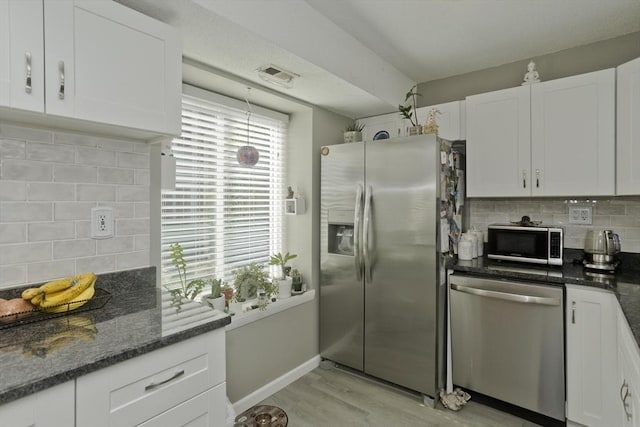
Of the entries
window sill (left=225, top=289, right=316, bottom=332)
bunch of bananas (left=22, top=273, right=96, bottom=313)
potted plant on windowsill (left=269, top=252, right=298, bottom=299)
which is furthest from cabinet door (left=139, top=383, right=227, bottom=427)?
potted plant on windowsill (left=269, top=252, right=298, bottom=299)

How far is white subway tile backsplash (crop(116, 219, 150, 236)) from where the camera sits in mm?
1566

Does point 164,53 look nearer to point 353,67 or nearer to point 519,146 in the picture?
point 353,67

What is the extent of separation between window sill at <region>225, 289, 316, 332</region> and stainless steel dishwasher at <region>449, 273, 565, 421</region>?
43.4 inches

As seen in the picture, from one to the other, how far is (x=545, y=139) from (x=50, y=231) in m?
2.89

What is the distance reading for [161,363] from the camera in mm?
1077

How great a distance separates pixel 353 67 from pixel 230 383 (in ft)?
7.44

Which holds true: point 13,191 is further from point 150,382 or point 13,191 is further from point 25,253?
point 150,382

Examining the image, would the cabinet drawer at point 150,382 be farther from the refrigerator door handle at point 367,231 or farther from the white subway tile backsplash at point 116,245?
the refrigerator door handle at point 367,231

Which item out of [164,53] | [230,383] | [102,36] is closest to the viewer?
[102,36]

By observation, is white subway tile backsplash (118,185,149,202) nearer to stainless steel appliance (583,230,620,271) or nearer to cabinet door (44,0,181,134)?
cabinet door (44,0,181,134)

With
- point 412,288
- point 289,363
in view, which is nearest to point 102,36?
point 412,288

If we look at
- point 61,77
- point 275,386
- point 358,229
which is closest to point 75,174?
point 61,77

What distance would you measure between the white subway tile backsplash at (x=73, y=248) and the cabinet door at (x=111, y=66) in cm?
56

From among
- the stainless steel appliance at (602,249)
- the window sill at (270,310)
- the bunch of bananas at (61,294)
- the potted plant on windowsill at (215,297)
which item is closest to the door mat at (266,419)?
the window sill at (270,310)
